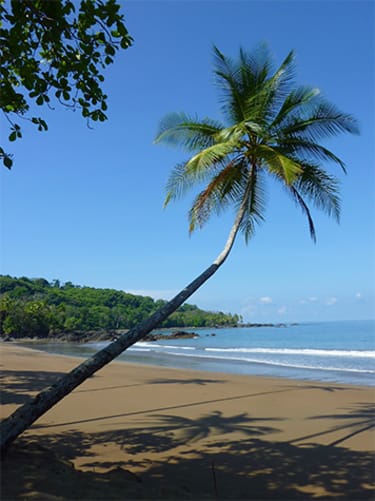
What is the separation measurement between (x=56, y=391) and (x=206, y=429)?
12.7 ft

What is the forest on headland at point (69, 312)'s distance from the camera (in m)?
75.3

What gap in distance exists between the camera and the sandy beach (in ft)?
14.0

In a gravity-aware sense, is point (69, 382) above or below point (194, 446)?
above

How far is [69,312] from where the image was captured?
3925 inches

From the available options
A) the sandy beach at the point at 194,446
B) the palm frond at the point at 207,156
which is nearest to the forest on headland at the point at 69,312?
the sandy beach at the point at 194,446

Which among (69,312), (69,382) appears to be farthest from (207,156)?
(69,312)

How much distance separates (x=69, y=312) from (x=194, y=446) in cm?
9837

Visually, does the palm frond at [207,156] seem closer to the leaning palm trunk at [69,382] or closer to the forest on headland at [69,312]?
the leaning palm trunk at [69,382]

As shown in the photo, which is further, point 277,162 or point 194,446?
point 277,162

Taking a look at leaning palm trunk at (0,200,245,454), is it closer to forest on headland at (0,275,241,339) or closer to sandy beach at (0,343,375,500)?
sandy beach at (0,343,375,500)

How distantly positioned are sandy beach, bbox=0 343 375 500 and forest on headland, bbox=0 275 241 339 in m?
65.0

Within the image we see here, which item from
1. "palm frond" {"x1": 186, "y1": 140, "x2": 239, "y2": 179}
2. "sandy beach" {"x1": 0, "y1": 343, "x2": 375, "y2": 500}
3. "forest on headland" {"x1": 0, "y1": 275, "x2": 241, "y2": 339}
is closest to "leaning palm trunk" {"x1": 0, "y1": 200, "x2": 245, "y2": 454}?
"sandy beach" {"x1": 0, "y1": 343, "x2": 375, "y2": 500}

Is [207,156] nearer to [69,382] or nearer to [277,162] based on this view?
[277,162]

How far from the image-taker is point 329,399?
444 inches
